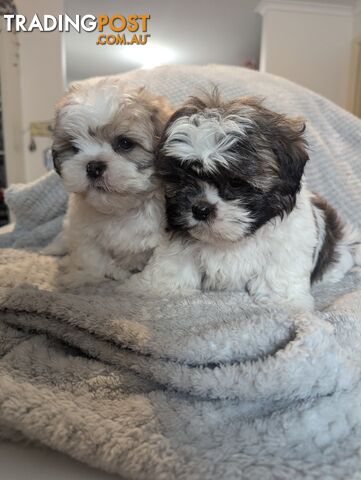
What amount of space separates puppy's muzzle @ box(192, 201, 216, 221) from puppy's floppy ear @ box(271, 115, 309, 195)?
0.71ft

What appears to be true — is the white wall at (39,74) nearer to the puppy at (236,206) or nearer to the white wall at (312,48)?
the white wall at (312,48)

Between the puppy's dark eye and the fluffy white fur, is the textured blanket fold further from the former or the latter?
the puppy's dark eye

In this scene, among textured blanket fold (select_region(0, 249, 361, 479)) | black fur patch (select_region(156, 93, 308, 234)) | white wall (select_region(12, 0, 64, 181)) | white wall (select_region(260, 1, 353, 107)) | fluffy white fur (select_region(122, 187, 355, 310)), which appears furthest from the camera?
white wall (select_region(260, 1, 353, 107))

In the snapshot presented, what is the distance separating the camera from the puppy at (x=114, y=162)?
1.48m

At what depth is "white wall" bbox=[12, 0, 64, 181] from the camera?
4383mm

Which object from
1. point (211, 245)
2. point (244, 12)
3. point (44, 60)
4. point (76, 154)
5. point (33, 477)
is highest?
point (244, 12)

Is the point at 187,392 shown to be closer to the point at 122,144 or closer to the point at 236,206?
the point at 236,206

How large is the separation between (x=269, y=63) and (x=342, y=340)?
4.98m

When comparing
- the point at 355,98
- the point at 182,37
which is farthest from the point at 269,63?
the point at 182,37

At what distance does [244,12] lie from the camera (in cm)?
554

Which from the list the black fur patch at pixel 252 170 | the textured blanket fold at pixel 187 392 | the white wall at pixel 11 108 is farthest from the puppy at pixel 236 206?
the white wall at pixel 11 108

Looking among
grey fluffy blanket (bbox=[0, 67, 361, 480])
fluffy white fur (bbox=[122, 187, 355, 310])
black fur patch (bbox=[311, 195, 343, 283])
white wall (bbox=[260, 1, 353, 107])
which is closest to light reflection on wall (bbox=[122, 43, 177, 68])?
white wall (bbox=[260, 1, 353, 107])

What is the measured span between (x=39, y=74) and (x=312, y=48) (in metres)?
3.22

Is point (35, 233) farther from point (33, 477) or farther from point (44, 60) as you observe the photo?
point (44, 60)
